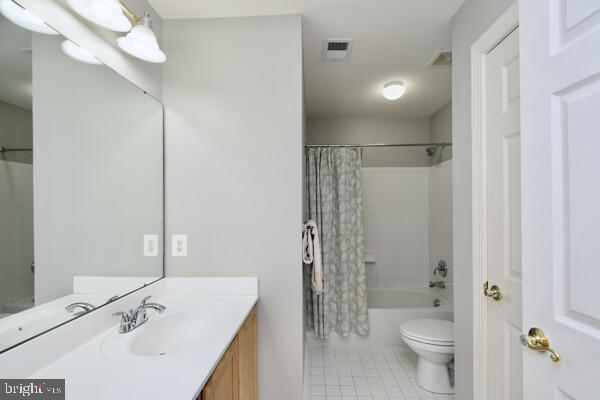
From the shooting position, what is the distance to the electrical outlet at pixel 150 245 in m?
1.50

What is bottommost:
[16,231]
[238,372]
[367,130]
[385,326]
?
[385,326]

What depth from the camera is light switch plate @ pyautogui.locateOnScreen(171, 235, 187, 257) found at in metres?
1.64

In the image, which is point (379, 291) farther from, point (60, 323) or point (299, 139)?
point (60, 323)

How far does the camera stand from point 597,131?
2.26 feet

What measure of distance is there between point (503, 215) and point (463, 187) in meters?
0.31

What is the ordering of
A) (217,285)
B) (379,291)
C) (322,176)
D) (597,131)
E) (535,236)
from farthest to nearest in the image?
(379,291) → (322,176) → (217,285) → (535,236) → (597,131)

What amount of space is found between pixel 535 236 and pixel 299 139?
1168 mm

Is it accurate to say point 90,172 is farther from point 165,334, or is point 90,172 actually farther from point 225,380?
point 225,380

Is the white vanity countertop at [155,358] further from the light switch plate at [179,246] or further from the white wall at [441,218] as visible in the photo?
the white wall at [441,218]

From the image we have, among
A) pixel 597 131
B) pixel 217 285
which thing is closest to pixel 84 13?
pixel 217 285

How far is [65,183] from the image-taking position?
103 centimetres

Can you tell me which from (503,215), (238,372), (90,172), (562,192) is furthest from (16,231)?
(503,215)

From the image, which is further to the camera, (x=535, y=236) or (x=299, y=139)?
(x=299, y=139)

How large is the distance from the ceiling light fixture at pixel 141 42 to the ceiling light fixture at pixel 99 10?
0.38 ft
